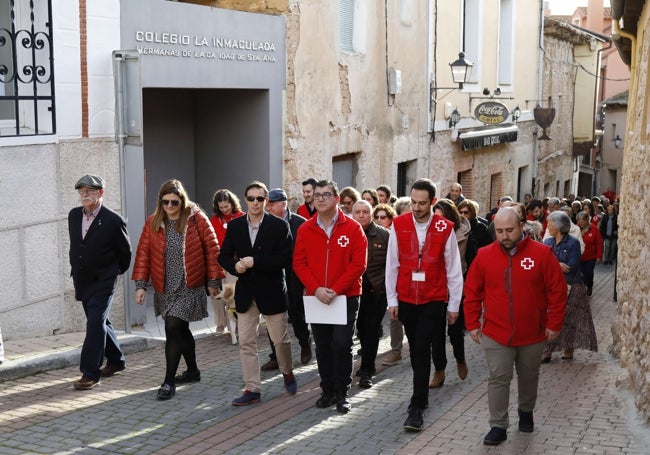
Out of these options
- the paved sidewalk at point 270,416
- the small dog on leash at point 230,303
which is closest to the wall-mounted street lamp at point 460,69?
the small dog on leash at point 230,303

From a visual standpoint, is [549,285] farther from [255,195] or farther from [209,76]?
[209,76]

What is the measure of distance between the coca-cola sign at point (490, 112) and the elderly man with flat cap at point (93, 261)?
1437 centimetres

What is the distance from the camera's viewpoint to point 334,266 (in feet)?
23.4

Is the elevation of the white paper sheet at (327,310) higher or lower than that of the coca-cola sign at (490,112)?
lower

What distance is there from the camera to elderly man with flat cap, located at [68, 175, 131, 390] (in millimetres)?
7430

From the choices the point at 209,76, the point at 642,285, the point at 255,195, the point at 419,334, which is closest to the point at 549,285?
the point at 419,334

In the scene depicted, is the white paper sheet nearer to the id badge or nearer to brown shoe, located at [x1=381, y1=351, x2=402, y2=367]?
the id badge

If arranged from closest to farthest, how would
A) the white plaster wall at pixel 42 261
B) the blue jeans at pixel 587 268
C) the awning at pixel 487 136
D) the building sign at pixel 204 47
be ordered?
the white plaster wall at pixel 42 261, the building sign at pixel 204 47, the blue jeans at pixel 587 268, the awning at pixel 487 136

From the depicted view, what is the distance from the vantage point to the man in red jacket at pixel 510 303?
6.29 m

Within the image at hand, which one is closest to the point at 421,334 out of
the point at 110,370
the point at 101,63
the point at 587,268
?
the point at 110,370

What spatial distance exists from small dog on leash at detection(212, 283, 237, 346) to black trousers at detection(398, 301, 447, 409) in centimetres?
264

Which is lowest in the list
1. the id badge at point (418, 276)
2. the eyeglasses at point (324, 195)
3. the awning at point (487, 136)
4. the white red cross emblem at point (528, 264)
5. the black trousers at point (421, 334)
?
the black trousers at point (421, 334)

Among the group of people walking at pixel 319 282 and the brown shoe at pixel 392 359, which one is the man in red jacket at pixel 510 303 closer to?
the group of people walking at pixel 319 282

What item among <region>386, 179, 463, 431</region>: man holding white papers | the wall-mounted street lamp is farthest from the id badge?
the wall-mounted street lamp
